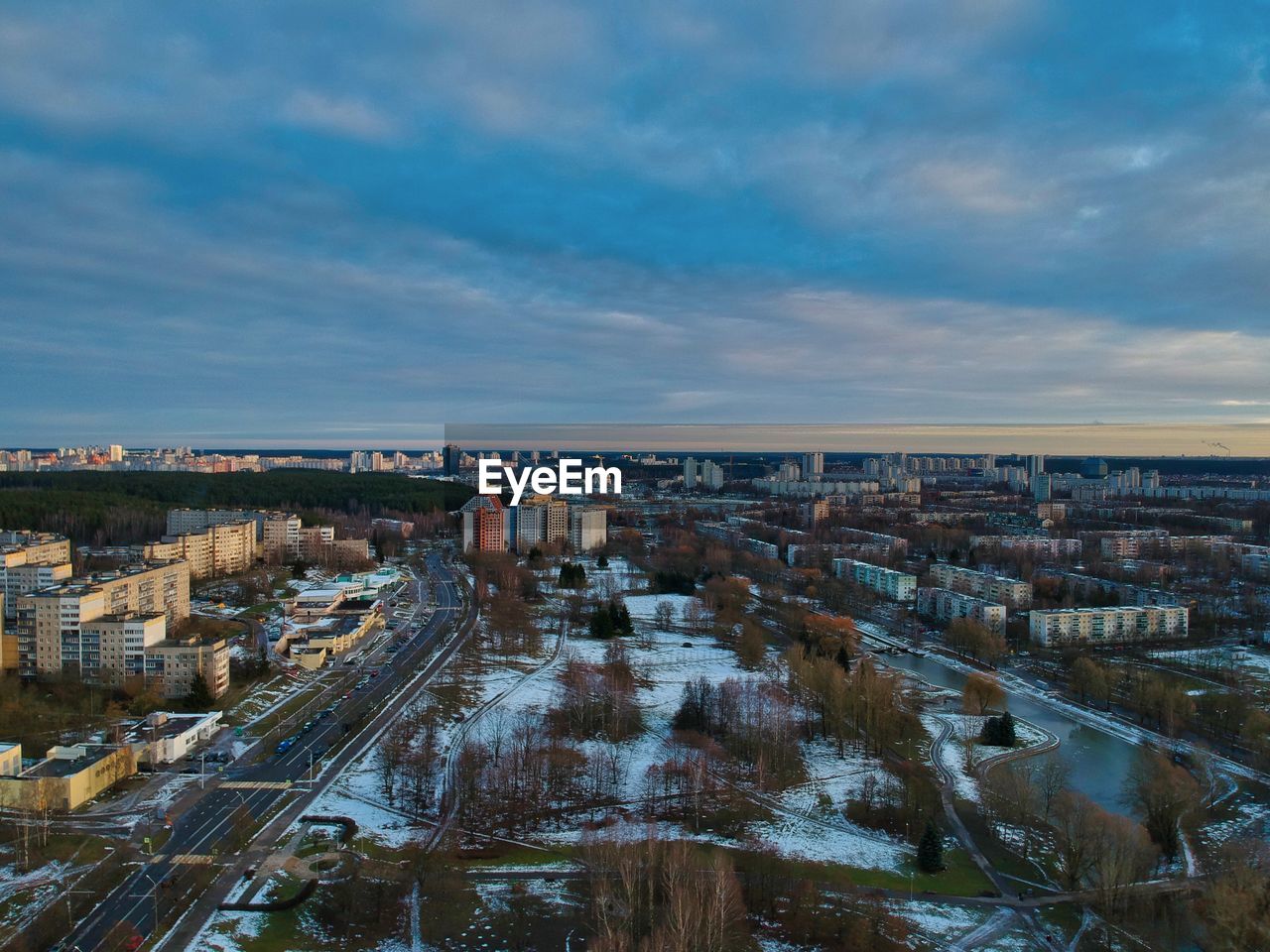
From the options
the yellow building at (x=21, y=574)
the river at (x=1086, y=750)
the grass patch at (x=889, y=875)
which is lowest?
the river at (x=1086, y=750)

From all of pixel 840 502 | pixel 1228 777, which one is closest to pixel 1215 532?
pixel 840 502

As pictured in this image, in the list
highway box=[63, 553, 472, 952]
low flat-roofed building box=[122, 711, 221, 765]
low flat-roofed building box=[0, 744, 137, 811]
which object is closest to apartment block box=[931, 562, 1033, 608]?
highway box=[63, 553, 472, 952]

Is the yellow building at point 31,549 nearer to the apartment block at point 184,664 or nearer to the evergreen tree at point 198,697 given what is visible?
the apartment block at point 184,664

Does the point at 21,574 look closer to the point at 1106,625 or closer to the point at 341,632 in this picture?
the point at 341,632

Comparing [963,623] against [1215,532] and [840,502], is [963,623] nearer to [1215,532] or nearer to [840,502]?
[1215,532]

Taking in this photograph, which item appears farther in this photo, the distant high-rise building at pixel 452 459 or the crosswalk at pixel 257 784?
the distant high-rise building at pixel 452 459

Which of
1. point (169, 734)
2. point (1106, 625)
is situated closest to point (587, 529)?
point (1106, 625)

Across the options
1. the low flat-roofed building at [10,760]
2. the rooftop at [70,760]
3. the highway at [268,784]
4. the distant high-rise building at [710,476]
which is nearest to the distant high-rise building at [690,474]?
the distant high-rise building at [710,476]

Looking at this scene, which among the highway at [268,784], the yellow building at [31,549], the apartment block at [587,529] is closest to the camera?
the highway at [268,784]
